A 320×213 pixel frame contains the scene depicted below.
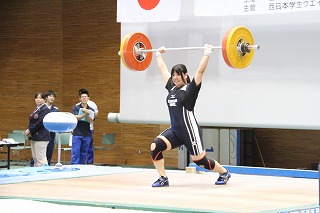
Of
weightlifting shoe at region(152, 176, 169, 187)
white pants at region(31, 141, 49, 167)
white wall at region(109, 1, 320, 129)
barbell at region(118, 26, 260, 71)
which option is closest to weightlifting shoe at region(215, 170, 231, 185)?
weightlifting shoe at region(152, 176, 169, 187)

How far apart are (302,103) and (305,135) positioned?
508cm

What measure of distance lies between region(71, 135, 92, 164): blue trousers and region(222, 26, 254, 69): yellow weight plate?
427 cm

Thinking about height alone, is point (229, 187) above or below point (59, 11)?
below

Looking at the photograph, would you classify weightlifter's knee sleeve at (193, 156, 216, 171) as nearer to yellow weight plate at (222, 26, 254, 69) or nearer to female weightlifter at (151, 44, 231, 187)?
female weightlifter at (151, 44, 231, 187)

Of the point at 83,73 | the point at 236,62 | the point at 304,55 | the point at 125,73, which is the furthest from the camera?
the point at 83,73

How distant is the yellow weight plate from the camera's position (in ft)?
26.1

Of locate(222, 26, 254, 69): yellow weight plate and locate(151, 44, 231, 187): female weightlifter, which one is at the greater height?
locate(222, 26, 254, 69): yellow weight plate

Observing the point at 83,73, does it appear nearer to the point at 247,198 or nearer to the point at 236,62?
the point at 236,62

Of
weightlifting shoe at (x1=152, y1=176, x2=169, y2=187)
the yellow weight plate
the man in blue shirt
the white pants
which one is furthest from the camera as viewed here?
the man in blue shirt

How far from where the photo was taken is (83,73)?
16344mm

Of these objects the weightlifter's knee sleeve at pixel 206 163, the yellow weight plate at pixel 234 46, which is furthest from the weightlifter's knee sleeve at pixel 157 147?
the yellow weight plate at pixel 234 46

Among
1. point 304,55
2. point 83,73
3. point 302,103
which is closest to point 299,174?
point 302,103

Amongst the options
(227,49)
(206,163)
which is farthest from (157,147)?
(227,49)

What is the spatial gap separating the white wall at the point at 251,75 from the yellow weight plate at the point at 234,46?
131 centimetres
